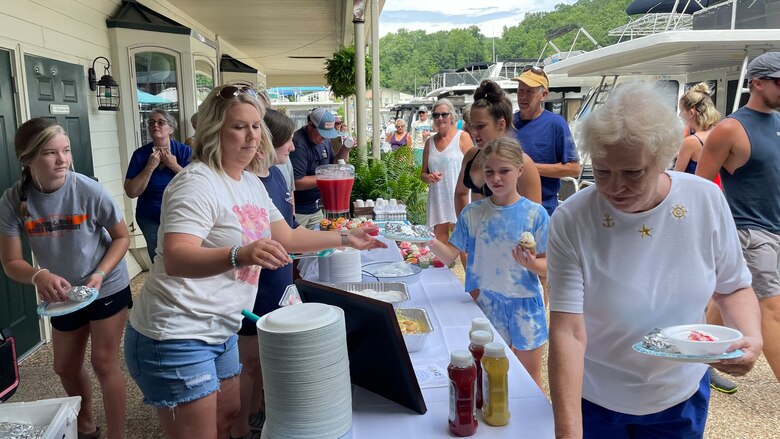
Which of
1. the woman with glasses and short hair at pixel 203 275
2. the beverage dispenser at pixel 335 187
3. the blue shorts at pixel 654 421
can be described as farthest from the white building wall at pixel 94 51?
the blue shorts at pixel 654 421

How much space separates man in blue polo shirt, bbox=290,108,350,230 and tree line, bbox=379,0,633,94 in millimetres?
48584

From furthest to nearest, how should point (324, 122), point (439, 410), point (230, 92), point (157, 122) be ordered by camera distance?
point (324, 122), point (157, 122), point (230, 92), point (439, 410)

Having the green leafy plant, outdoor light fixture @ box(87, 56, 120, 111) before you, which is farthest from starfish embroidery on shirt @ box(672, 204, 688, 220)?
outdoor light fixture @ box(87, 56, 120, 111)

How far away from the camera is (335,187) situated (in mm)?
3645

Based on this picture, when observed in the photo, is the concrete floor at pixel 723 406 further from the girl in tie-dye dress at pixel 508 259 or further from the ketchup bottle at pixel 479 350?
the ketchup bottle at pixel 479 350

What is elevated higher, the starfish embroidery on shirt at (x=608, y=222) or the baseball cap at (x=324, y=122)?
the baseball cap at (x=324, y=122)

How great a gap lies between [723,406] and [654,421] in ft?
7.04

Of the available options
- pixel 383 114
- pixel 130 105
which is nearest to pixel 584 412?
pixel 130 105

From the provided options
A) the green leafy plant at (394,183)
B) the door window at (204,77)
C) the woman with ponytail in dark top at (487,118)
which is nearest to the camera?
the woman with ponytail in dark top at (487,118)

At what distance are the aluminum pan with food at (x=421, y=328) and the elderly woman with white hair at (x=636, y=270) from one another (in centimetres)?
53

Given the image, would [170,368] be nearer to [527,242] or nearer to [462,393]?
[462,393]

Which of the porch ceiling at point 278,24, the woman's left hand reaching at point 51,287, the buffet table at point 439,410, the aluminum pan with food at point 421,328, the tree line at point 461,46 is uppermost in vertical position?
the tree line at point 461,46

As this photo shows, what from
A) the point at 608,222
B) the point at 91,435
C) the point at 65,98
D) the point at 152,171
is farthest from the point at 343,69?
the point at 608,222

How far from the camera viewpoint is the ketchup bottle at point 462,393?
1304 mm
